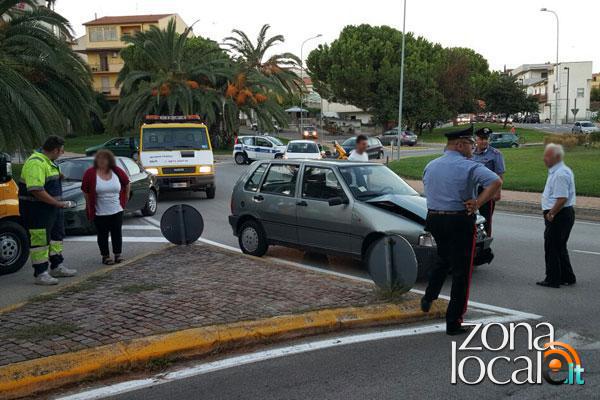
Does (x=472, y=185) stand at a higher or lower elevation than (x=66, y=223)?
higher

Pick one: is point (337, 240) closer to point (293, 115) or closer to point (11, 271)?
point (11, 271)

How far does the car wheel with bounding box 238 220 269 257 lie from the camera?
8984 millimetres

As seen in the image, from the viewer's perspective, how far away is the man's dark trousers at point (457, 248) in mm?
5266

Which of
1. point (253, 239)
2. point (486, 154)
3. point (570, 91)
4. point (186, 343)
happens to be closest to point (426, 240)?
point (486, 154)

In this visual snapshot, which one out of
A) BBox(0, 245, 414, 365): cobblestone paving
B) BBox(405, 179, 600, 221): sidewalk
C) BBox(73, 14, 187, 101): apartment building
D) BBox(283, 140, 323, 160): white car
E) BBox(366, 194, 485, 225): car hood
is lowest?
BBox(405, 179, 600, 221): sidewalk

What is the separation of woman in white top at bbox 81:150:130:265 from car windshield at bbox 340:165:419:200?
122 inches

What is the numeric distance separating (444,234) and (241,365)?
2102mm

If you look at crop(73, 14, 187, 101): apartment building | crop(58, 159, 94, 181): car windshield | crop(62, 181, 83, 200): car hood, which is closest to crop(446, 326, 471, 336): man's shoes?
crop(62, 181, 83, 200): car hood

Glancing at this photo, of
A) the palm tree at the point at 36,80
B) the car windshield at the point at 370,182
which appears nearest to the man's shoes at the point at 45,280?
the car windshield at the point at 370,182

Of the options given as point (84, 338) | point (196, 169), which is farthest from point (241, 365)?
point (196, 169)

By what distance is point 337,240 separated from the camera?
800cm

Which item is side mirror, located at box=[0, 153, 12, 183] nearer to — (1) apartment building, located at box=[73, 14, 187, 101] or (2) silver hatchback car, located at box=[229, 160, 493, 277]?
(2) silver hatchback car, located at box=[229, 160, 493, 277]

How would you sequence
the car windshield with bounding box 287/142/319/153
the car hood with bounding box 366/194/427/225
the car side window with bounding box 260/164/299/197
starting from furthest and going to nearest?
the car windshield with bounding box 287/142/319/153 < the car side window with bounding box 260/164/299/197 < the car hood with bounding box 366/194/427/225

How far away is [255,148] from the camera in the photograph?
33.1 m
